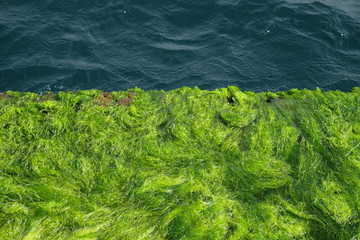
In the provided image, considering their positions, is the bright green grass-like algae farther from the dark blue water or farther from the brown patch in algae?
the dark blue water

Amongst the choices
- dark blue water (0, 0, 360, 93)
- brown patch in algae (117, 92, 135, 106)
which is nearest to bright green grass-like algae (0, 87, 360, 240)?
brown patch in algae (117, 92, 135, 106)

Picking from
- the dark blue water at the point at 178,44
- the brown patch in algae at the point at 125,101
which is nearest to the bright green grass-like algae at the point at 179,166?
the brown patch in algae at the point at 125,101

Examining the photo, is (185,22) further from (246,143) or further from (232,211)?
(232,211)

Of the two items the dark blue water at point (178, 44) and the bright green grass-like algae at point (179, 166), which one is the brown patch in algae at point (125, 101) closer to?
the bright green grass-like algae at point (179, 166)

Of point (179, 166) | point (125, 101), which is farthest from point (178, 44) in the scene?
point (179, 166)

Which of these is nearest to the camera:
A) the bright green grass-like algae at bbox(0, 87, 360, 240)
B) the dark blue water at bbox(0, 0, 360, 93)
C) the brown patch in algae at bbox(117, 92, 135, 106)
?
the bright green grass-like algae at bbox(0, 87, 360, 240)

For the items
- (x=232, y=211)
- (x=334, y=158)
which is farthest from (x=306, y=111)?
(x=232, y=211)

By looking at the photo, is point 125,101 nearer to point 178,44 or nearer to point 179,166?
point 179,166
